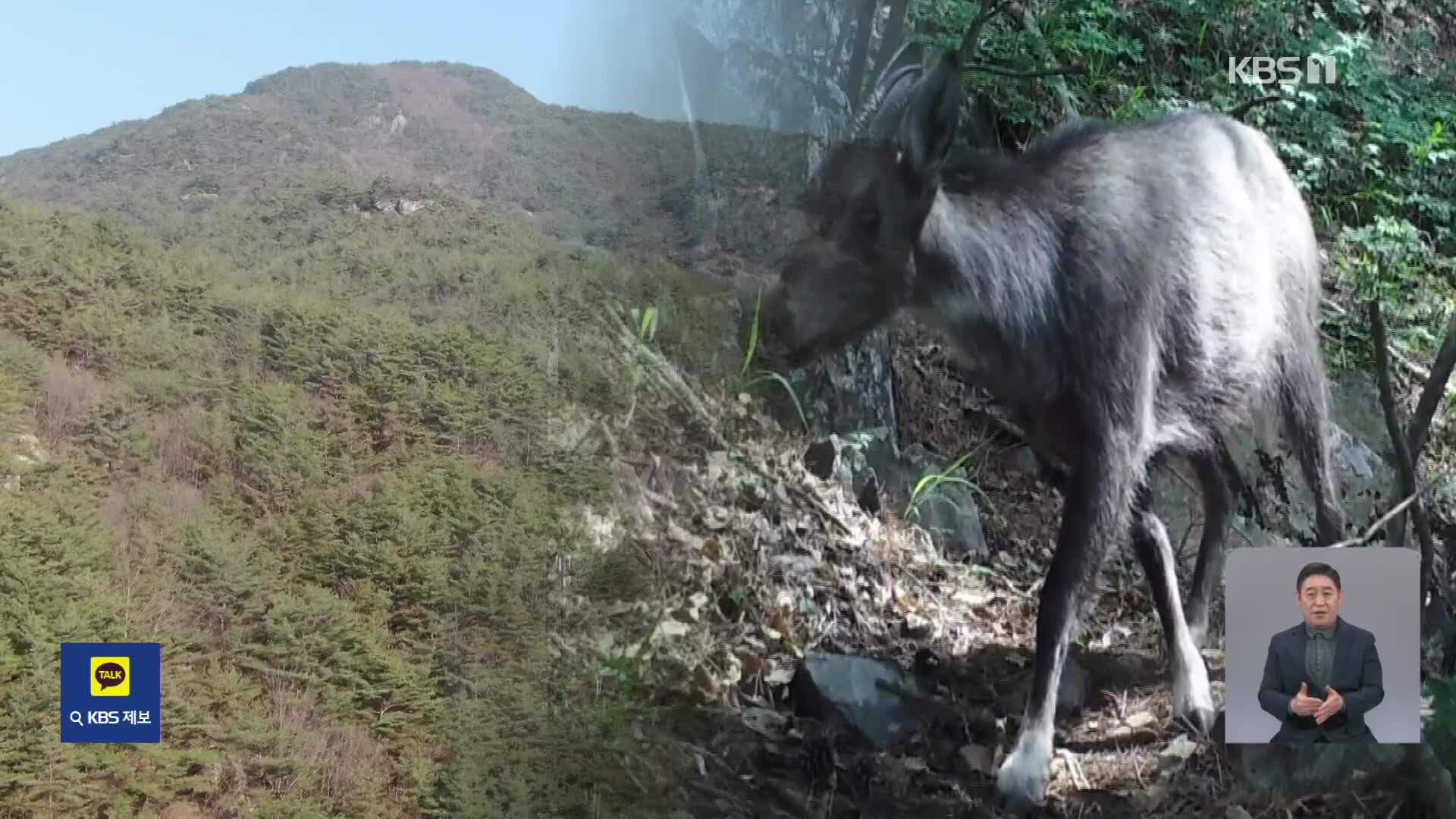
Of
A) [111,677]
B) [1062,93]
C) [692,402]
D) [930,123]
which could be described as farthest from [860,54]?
[111,677]

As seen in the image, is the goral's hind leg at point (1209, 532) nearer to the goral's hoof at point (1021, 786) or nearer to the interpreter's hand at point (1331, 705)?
the interpreter's hand at point (1331, 705)

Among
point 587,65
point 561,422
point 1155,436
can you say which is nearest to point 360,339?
point 561,422

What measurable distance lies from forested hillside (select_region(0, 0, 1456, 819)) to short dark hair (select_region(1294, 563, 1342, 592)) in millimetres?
320

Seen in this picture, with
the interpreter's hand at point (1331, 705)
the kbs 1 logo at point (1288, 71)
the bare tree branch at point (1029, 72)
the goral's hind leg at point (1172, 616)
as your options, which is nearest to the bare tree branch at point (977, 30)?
the bare tree branch at point (1029, 72)

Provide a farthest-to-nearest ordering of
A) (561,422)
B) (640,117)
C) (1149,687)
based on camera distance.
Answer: (1149,687)
(640,117)
(561,422)

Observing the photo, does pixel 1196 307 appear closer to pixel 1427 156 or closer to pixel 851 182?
pixel 1427 156

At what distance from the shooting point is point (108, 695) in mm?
1655

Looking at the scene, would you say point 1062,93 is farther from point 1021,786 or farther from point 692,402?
point 1021,786

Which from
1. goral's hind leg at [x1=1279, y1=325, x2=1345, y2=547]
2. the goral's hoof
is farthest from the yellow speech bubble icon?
goral's hind leg at [x1=1279, y1=325, x2=1345, y2=547]

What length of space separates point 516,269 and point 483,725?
858 mm

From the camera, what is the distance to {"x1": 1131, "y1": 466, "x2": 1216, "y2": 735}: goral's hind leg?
7.16 ft

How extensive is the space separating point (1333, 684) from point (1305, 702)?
0.27 ft

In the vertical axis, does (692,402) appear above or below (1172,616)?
above

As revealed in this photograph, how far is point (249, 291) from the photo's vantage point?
73.8 inches
